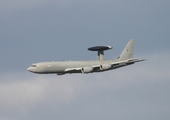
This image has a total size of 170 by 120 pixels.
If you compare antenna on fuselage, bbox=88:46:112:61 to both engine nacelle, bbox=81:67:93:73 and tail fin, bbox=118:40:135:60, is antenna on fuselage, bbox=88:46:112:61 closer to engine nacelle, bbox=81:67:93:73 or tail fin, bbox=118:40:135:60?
engine nacelle, bbox=81:67:93:73

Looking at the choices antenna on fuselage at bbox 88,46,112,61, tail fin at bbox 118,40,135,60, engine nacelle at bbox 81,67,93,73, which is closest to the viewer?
engine nacelle at bbox 81,67,93,73

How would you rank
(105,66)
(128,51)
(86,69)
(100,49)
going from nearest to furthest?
(86,69)
(105,66)
(100,49)
(128,51)

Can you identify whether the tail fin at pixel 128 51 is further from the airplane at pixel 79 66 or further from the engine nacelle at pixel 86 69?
the engine nacelle at pixel 86 69

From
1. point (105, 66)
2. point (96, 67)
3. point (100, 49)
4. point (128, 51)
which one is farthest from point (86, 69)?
point (128, 51)

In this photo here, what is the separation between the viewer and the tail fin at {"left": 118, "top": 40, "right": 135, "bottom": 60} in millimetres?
195375

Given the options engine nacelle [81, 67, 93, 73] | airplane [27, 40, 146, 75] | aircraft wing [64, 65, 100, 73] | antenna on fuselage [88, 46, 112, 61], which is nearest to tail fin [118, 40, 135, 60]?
airplane [27, 40, 146, 75]

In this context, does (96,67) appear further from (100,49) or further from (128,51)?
(128,51)

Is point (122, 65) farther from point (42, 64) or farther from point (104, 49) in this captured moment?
point (42, 64)

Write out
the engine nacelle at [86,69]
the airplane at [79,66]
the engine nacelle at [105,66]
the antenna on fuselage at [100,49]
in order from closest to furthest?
the engine nacelle at [86,69] → the airplane at [79,66] → the engine nacelle at [105,66] → the antenna on fuselage at [100,49]

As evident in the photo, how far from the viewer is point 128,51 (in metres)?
197

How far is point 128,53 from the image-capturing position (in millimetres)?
196375

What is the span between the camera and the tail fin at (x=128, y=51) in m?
195

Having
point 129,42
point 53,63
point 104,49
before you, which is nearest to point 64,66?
point 53,63

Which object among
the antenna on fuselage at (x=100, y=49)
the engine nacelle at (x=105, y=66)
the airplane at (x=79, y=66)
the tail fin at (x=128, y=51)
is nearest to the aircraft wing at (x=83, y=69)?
the airplane at (x=79, y=66)
